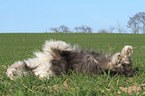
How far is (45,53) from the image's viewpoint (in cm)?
261

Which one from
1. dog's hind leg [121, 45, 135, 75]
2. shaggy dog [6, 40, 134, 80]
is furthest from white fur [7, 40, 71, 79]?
dog's hind leg [121, 45, 135, 75]

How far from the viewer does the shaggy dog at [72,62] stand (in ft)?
7.59

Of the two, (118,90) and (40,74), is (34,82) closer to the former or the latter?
(40,74)

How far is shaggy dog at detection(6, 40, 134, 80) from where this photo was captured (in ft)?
7.59

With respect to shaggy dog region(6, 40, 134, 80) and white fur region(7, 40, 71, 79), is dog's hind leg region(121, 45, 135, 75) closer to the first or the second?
shaggy dog region(6, 40, 134, 80)

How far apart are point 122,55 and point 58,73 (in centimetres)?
88

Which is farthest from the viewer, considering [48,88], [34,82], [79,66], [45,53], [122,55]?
[45,53]

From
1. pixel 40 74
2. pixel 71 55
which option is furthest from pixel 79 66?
pixel 40 74

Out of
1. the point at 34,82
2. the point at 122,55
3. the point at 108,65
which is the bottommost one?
the point at 34,82

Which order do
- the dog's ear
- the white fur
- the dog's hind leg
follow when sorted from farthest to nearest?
the dog's ear → the white fur → the dog's hind leg

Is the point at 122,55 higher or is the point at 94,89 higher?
the point at 122,55

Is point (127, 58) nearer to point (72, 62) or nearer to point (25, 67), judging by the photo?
point (72, 62)

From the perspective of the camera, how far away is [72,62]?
2479mm

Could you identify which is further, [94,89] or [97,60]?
[97,60]
